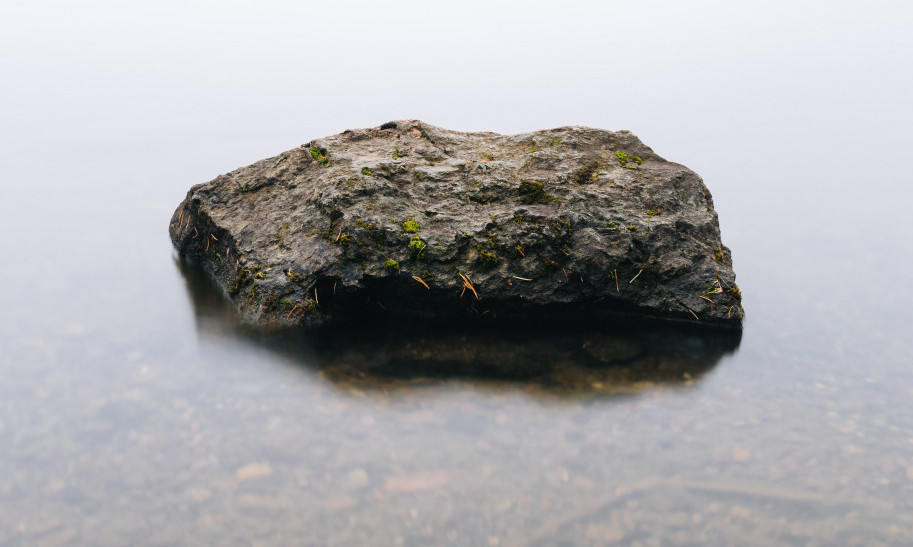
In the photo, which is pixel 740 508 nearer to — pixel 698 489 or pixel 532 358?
pixel 698 489

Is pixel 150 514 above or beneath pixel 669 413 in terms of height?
beneath

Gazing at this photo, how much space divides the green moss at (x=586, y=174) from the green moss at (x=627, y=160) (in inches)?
13.1

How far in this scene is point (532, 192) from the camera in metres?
6.24

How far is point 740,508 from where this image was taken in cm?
396

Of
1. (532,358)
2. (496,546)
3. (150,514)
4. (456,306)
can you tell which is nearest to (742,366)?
(532,358)

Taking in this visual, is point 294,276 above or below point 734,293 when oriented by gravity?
below

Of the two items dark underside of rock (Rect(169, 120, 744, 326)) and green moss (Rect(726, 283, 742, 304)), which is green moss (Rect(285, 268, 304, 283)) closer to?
dark underside of rock (Rect(169, 120, 744, 326))

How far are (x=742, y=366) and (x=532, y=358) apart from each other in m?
1.76

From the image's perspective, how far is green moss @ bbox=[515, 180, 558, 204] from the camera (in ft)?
20.4

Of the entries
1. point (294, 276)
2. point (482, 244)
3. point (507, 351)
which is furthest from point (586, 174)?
point (294, 276)

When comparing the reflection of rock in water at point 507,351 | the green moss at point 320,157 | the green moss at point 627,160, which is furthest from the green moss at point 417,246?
the green moss at point 627,160

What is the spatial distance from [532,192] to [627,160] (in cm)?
123

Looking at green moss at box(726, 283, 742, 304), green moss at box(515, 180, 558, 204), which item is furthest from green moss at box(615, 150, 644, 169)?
green moss at box(726, 283, 742, 304)

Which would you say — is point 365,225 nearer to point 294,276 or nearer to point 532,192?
point 294,276
